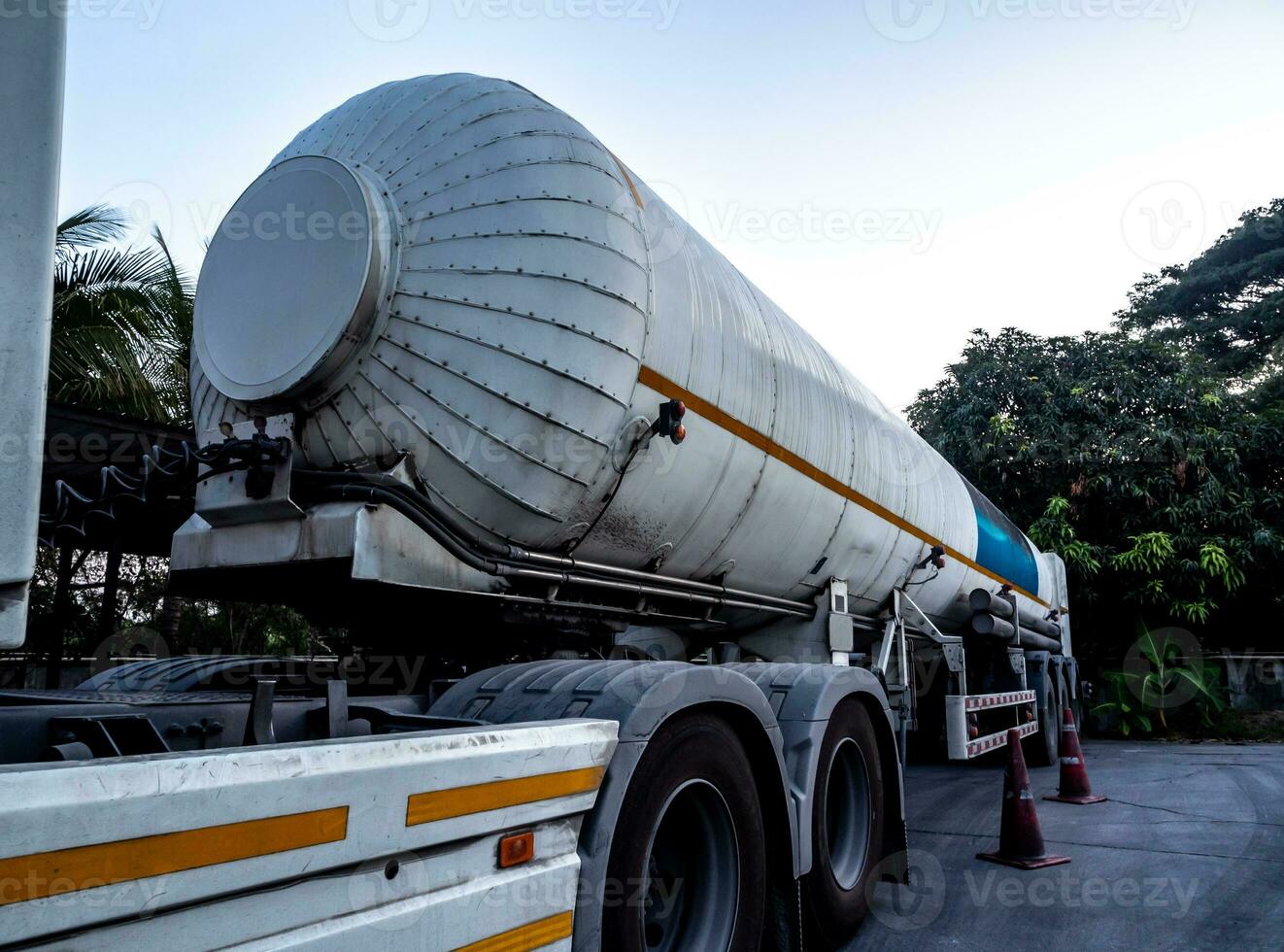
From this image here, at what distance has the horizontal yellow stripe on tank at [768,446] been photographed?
4070mm

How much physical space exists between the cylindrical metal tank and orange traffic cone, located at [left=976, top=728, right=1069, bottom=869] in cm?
267

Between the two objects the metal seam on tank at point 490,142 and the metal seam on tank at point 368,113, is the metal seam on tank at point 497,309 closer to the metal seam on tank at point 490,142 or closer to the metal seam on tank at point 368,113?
the metal seam on tank at point 490,142

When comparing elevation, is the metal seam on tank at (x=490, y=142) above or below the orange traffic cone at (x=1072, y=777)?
above

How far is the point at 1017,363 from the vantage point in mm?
21141

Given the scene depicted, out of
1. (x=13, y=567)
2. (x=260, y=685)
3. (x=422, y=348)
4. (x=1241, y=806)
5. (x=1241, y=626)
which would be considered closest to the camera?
(x=13, y=567)

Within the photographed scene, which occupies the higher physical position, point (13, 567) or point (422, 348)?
point (422, 348)

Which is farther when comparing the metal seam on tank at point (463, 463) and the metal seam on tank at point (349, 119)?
the metal seam on tank at point (349, 119)

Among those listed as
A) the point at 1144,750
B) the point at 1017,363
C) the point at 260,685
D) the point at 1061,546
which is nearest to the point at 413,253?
the point at 260,685

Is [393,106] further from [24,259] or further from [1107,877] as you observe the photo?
[1107,877]

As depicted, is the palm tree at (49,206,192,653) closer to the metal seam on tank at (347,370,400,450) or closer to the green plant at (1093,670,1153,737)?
the metal seam on tank at (347,370,400,450)

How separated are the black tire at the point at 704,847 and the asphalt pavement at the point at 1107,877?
1.31m

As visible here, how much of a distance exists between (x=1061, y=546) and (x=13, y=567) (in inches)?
745

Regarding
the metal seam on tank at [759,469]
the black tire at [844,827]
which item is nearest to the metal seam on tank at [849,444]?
the metal seam on tank at [759,469]

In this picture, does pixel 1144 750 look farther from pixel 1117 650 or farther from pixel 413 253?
pixel 413 253
